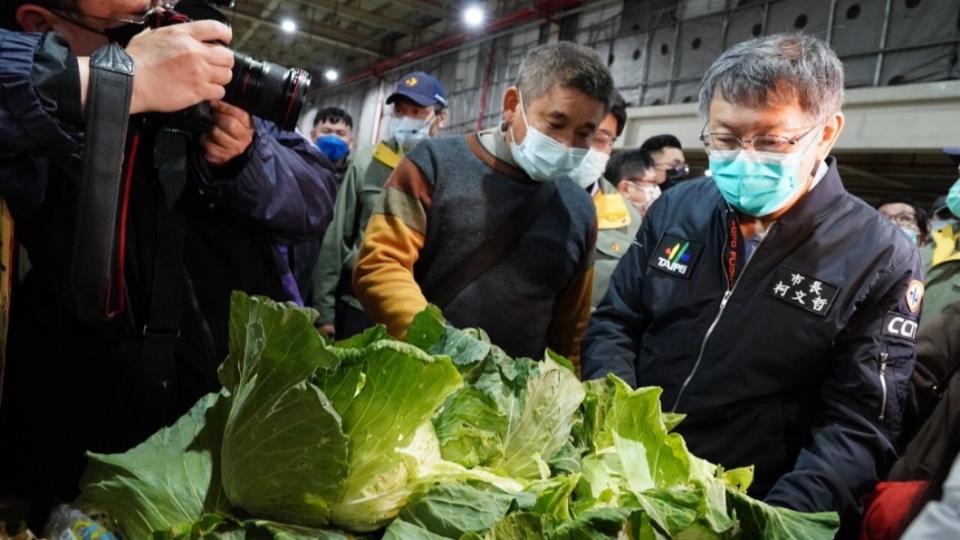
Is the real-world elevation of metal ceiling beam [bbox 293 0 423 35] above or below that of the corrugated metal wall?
above

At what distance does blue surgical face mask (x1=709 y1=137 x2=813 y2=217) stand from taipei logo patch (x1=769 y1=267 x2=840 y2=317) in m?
0.19

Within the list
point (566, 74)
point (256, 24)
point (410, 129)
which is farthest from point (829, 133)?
point (256, 24)

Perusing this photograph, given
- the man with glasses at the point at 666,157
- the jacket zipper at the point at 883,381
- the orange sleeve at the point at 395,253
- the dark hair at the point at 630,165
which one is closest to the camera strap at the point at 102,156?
the orange sleeve at the point at 395,253

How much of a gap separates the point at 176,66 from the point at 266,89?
17cm

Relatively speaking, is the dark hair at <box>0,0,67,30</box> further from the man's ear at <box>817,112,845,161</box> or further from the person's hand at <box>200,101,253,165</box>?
the man's ear at <box>817,112,845,161</box>

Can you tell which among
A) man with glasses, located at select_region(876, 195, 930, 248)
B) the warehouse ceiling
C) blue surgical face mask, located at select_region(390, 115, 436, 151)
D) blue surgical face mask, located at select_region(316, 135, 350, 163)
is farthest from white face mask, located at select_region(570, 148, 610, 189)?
the warehouse ceiling

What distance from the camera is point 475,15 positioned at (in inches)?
439

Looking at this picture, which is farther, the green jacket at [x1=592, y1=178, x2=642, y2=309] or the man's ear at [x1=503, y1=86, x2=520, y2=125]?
the green jacket at [x1=592, y1=178, x2=642, y2=309]

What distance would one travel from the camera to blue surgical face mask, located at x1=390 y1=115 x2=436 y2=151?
3527 mm

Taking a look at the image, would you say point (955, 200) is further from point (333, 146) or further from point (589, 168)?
point (333, 146)

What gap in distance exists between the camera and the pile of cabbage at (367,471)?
780 mm

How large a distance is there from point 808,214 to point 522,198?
78 centimetres

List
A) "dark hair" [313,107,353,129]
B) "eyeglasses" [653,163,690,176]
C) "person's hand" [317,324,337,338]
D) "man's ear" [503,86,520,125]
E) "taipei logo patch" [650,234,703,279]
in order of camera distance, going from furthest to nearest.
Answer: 1. "dark hair" [313,107,353,129]
2. "eyeglasses" [653,163,690,176]
3. "person's hand" [317,324,337,338]
4. "man's ear" [503,86,520,125]
5. "taipei logo patch" [650,234,703,279]

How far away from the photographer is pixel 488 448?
3.09 feet
